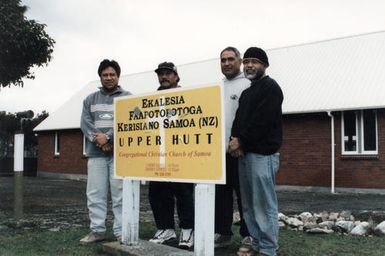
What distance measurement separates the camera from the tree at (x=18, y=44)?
13.0 m

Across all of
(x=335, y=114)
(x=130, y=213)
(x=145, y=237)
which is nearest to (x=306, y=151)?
(x=335, y=114)

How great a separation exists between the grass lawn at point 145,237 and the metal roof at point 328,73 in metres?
9.70

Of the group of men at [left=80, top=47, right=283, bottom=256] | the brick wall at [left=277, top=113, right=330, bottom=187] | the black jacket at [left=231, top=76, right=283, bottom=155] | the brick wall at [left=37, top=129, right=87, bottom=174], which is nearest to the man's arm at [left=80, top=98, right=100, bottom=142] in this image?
the group of men at [left=80, top=47, right=283, bottom=256]

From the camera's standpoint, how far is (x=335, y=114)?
16.4 meters

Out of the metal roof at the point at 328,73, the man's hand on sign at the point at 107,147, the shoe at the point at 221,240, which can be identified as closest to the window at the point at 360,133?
the metal roof at the point at 328,73

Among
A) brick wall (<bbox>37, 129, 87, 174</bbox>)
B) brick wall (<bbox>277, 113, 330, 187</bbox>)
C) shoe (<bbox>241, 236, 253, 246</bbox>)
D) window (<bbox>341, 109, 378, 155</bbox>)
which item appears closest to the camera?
shoe (<bbox>241, 236, 253, 246</bbox>)

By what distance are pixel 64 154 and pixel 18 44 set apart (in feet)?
43.8

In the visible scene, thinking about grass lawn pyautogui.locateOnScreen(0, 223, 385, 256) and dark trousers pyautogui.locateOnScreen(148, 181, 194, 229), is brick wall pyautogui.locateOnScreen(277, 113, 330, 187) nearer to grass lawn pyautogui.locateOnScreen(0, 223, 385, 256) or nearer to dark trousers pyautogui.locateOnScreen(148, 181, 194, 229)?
grass lawn pyautogui.locateOnScreen(0, 223, 385, 256)

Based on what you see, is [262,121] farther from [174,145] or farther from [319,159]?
[319,159]

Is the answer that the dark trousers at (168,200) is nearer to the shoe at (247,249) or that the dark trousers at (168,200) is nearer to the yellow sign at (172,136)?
the yellow sign at (172,136)

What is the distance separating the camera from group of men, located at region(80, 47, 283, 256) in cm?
472

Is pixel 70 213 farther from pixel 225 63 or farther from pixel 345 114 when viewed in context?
pixel 345 114

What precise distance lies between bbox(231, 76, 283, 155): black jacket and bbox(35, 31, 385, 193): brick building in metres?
11.3

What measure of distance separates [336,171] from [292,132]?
6.61ft
